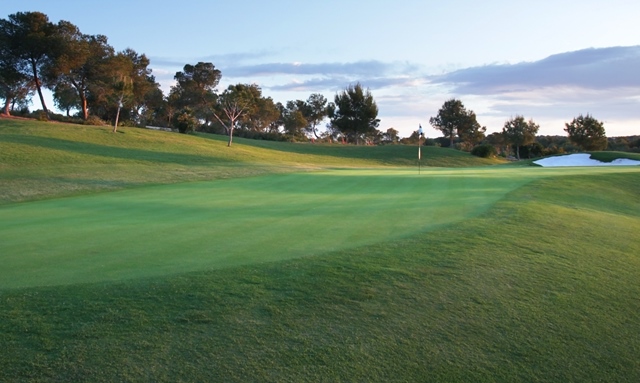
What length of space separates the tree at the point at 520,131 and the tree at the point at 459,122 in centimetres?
1168

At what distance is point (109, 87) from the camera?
189 feet

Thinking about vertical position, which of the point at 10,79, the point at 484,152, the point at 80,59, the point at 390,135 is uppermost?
the point at 80,59

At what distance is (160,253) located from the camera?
24.3 feet

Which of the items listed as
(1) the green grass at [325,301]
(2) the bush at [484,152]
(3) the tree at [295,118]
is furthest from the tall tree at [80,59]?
(1) the green grass at [325,301]

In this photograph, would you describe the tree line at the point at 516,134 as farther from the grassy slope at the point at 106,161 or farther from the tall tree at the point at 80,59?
the tall tree at the point at 80,59

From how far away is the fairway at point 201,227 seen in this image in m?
6.79

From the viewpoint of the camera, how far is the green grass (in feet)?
13.7

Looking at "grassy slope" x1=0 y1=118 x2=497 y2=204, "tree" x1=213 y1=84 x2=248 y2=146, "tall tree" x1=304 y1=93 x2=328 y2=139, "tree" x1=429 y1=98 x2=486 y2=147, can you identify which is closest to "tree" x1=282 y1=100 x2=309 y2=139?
"tall tree" x1=304 y1=93 x2=328 y2=139

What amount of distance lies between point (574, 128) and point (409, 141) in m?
28.7

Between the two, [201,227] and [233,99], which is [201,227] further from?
[233,99]

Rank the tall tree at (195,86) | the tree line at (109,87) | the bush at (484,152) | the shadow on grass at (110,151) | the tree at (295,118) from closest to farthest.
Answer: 1. the shadow on grass at (110,151)
2. the tree line at (109,87)
3. the bush at (484,152)
4. the tall tree at (195,86)
5. the tree at (295,118)

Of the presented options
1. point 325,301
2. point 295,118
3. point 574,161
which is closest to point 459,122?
point 295,118

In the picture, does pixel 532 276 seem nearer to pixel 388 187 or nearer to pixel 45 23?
pixel 388 187

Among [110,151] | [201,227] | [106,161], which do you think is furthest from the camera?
[110,151]
